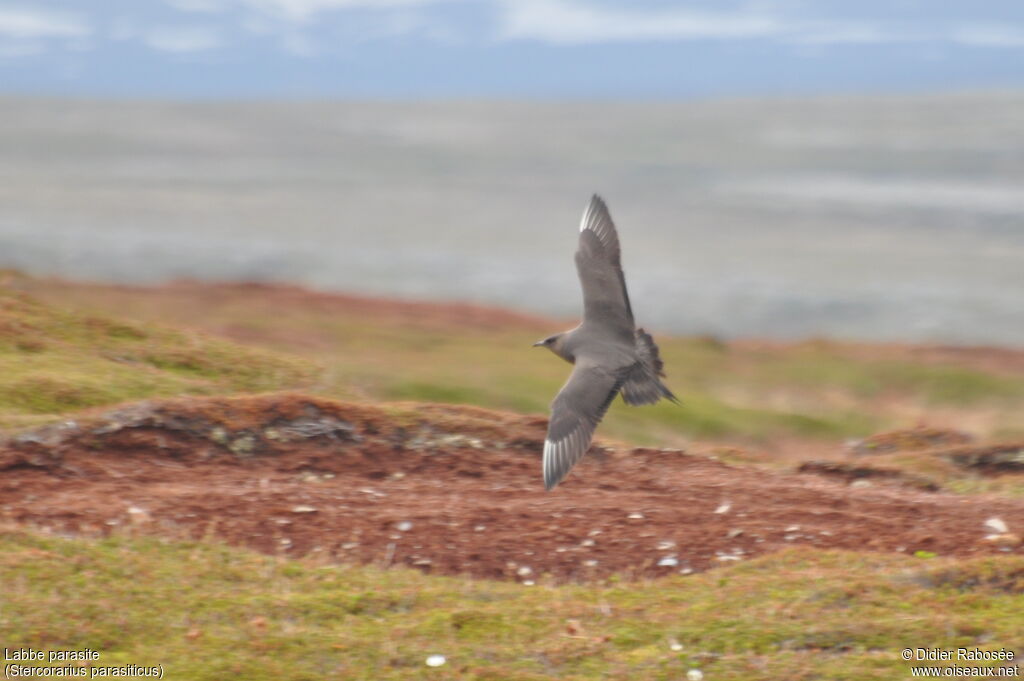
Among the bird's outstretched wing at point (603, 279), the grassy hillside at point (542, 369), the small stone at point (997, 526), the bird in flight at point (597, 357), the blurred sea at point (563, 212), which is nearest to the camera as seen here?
the small stone at point (997, 526)

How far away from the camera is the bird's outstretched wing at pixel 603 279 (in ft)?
41.0

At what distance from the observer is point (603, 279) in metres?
12.6

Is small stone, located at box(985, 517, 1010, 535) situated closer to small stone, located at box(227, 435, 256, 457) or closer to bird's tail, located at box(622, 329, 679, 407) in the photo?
bird's tail, located at box(622, 329, 679, 407)

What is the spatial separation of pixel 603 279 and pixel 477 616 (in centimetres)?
471

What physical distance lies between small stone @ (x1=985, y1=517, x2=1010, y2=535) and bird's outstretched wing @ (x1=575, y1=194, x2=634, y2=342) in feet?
11.4

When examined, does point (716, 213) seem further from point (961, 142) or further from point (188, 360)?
point (188, 360)

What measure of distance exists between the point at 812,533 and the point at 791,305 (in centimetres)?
3001

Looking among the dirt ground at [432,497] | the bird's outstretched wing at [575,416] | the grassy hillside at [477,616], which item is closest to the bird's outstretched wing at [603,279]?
the bird's outstretched wing at [575,416]

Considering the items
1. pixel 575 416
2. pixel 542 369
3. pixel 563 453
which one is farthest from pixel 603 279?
pixel 542 369

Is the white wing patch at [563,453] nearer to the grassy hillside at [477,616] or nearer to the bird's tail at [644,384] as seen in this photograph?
the bird's tail at [644,384]

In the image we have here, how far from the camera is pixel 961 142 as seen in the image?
243 feet

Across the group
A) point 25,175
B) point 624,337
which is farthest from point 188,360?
point 25,175

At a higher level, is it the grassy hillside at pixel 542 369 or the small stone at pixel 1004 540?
the small stone at pixel 1004 540

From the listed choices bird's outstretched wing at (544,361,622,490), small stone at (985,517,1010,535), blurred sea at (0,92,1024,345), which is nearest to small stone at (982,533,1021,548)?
small stone at (985,517,1010,535)
